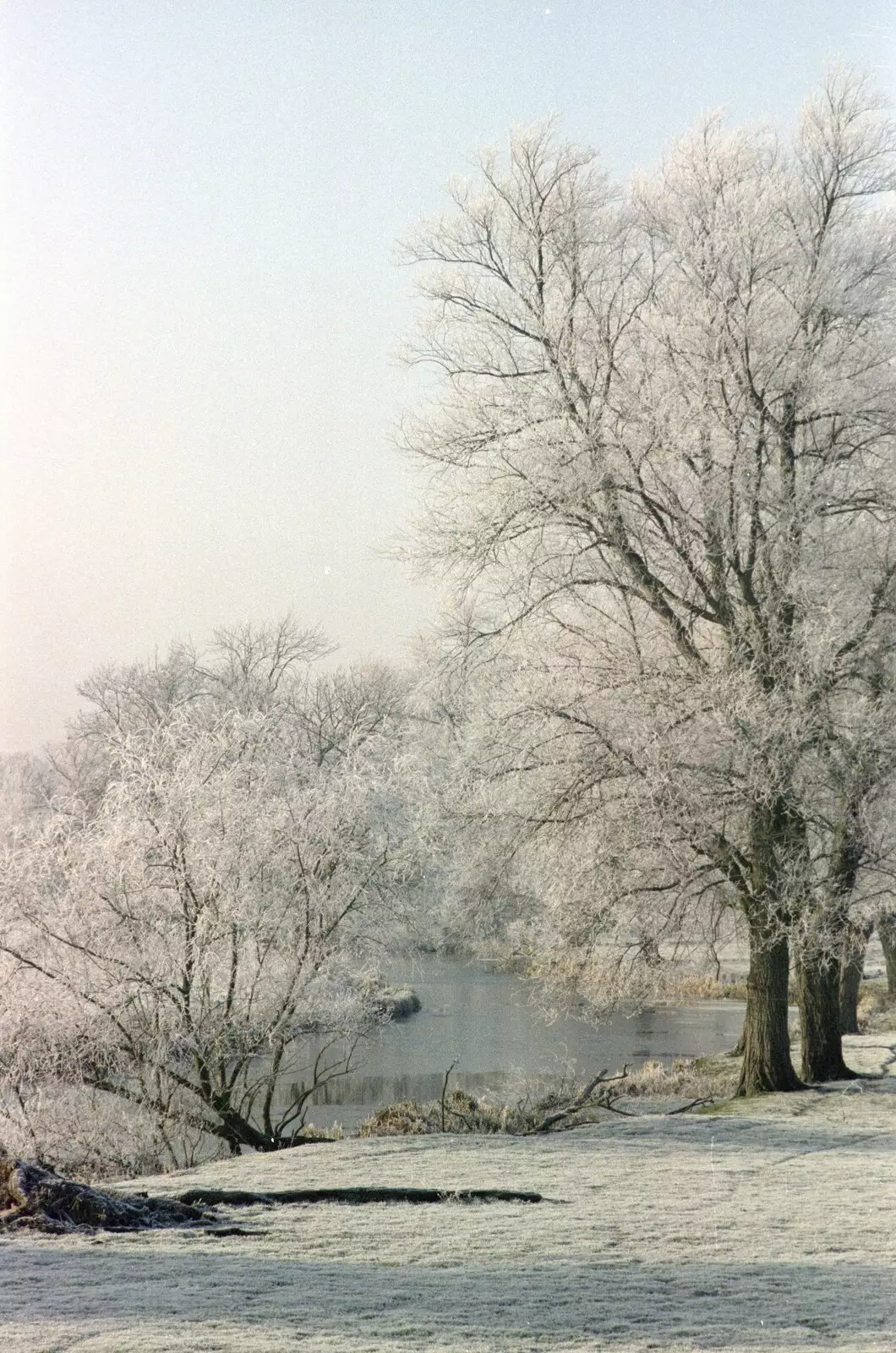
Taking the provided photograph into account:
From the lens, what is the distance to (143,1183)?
9.47 m

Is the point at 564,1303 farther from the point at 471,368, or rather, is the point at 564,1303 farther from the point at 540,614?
the point at 471,368

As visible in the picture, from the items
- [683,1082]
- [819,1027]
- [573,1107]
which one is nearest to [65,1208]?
[573,1107]

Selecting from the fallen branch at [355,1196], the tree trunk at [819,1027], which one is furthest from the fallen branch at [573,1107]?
the fallen branch at [355,1196]

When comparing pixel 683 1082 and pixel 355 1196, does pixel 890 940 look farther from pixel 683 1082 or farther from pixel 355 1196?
pixel 355 1196

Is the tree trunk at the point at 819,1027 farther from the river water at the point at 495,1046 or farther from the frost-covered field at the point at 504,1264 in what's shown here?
the frost-covered field at the point at 504,1264

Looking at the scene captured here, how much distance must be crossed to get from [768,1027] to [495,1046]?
8.64m

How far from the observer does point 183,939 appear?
1312 cm

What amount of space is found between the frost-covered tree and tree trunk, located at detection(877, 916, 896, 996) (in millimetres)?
1528

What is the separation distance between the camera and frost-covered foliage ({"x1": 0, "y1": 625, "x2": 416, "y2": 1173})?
13.0m

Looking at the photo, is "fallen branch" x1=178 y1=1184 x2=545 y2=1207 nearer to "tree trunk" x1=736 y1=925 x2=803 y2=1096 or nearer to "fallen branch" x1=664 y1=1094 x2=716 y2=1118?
"fallen branch" x1=664 y1=1094 x2=716 y2=1118

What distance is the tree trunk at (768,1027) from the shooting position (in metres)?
15.2

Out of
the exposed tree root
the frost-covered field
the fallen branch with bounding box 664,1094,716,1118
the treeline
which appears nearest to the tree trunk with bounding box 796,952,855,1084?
the treeline

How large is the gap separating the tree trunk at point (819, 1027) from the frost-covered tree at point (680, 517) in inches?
4.9

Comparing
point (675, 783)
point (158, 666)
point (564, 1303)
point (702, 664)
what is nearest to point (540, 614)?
point (702, 664)
